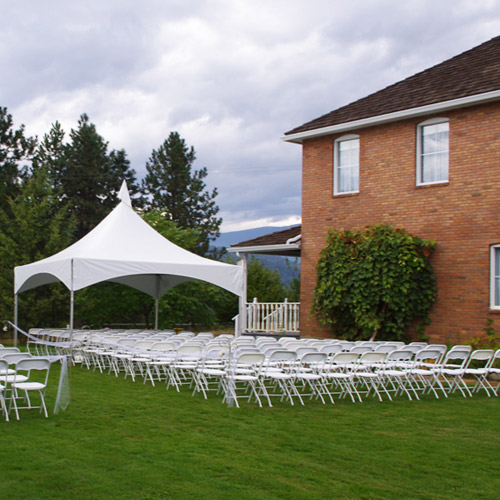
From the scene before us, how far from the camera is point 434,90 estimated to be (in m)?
16.6

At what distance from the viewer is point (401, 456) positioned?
705 centimetres

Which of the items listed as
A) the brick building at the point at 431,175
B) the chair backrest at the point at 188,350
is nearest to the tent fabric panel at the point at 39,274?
the chair backrest at the point at 188,350

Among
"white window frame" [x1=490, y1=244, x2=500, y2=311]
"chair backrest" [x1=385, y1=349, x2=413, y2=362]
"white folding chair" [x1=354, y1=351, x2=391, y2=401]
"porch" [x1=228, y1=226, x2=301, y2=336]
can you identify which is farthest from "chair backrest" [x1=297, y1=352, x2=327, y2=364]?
"porch" [x1=228, y1=226, x2=301, y2=336]

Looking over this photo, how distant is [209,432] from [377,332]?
9198 mm

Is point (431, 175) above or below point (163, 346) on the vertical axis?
above

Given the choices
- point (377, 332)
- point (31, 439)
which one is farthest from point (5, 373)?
point (377, 332)

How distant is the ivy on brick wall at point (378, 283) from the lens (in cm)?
1592

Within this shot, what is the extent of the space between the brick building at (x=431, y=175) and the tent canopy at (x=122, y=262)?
342 cm

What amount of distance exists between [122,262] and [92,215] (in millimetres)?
28761

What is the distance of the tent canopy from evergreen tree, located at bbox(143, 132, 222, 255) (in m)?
Answer: 29.2

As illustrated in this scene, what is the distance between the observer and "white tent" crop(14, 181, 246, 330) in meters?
14.5

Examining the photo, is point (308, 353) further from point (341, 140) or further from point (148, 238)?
point (341, 140)

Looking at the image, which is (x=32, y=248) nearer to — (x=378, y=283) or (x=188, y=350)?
(x=378, y=283)

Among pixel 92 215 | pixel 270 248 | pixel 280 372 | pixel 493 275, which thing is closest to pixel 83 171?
pixel 92 215
